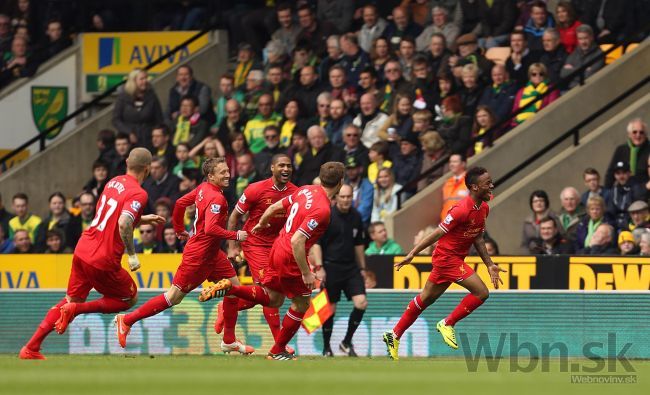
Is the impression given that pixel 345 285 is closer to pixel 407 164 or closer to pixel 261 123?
pixel 407 164

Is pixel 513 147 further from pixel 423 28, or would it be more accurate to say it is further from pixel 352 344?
pixel 352 344

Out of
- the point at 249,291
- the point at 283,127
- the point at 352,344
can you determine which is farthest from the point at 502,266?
the point at 283,127

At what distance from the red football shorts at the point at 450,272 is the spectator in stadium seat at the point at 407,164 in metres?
5.32

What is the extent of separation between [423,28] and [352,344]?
698cm

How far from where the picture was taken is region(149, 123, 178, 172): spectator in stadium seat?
23719 mm

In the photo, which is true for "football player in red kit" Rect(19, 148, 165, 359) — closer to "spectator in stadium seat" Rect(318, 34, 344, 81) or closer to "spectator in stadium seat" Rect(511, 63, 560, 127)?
"spectator in stadium seat" Rect(511, 63, 560, 127)

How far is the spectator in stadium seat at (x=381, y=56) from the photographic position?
904 inches

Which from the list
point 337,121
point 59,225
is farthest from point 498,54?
point 59,225

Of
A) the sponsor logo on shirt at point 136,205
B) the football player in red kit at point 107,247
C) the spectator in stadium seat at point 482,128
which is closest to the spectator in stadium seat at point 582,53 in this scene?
the spectator in stadium seat at point 482,128

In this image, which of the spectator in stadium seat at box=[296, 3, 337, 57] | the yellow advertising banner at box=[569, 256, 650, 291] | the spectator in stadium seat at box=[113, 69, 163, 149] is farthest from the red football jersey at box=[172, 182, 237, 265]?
the spectator in stadium seat at box=[296, 3, 337, 57]

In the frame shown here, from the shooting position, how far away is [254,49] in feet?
84.5

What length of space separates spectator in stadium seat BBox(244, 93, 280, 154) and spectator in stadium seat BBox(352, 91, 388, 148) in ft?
4.38

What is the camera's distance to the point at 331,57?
23.8 m

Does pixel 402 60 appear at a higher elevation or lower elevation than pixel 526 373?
higher
